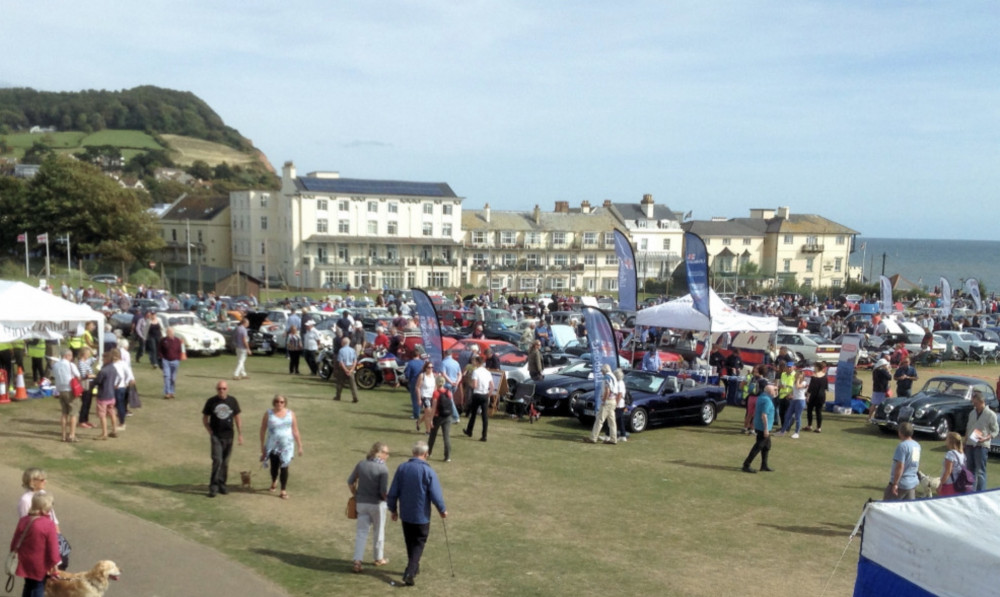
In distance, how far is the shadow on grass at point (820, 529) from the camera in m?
10.4

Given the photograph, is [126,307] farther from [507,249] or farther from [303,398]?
[507,249]

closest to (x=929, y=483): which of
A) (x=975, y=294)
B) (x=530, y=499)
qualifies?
(x=530, y=499)

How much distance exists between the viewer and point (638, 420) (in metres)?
16.6

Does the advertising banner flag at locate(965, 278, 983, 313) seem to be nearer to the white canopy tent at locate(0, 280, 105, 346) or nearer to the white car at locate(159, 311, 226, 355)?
the white car at locate(159, 311, 226, 355)

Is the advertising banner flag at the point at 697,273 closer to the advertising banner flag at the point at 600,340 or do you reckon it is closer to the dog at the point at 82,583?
the advertising banner flag at the point at 600,340

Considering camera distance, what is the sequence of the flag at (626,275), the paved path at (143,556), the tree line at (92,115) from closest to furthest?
the paved path at (143,556) < the flag at (626,275) < the tree line at (92,115)

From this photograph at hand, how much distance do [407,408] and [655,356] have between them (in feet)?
26.4

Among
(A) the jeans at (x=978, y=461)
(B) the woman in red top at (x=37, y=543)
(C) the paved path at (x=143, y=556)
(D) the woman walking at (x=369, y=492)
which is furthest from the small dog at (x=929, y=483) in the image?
(B) the woman in red top at (x=37, y=543)

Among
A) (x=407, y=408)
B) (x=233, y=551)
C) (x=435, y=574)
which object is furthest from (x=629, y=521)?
(x=407, y=408)

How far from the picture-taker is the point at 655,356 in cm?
2273

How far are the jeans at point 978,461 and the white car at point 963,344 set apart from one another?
76.7ft

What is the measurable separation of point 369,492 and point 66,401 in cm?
769

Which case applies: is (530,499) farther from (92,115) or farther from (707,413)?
(92,115)

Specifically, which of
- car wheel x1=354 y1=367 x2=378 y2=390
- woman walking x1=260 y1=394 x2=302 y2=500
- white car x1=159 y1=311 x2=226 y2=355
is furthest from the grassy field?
white car x1=159 y1=311 x2=226 y2=355
